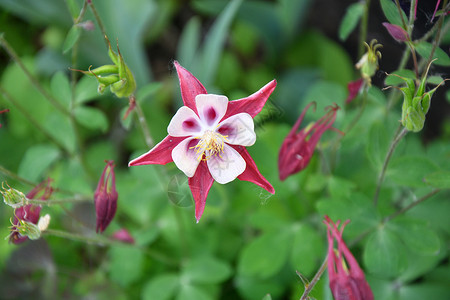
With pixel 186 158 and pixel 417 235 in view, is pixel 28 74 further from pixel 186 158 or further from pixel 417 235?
pixel 417 235

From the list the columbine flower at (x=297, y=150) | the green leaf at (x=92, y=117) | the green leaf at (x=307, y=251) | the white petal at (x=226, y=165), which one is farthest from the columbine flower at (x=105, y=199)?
the green leaf at (x=307, y=251)

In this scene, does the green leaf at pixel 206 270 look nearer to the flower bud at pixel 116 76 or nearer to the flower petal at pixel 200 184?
the flower petal at pixel 200 184

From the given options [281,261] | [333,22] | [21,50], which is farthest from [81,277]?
[333,22]

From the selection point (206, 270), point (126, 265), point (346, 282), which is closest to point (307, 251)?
point (206, 270)

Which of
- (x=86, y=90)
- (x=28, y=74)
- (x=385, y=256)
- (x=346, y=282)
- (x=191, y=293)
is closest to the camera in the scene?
(x=346, y=282)

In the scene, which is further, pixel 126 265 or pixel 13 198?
pixel 126 265

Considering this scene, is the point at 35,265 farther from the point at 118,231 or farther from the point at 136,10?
the point at 136,10

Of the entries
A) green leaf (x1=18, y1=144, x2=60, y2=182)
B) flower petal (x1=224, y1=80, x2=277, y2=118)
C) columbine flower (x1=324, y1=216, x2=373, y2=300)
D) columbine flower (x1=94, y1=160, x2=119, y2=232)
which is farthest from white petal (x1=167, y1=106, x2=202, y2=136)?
green leaf (x1=18, y1=144, x2=60, y2=182)

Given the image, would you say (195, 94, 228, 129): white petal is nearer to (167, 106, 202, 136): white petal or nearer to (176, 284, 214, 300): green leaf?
(167, 106, 202, 136): white petal
